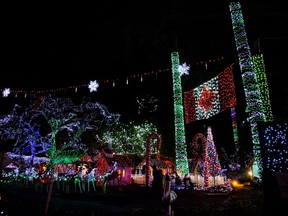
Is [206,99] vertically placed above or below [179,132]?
above

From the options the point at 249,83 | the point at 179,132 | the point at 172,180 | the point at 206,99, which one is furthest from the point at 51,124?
the point at 249,83

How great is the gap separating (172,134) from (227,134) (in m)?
11.1

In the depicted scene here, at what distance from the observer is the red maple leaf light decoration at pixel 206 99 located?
13.8 meters

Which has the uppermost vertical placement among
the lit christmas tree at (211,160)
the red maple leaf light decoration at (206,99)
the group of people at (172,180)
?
the red maple leaf light decoration at (206,99)

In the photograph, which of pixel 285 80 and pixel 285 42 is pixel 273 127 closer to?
pixel 285 42

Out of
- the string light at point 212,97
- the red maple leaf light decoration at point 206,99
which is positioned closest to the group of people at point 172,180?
the string light at point 212,97

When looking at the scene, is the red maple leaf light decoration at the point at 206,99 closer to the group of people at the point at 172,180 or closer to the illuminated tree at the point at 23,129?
the group of people at the point at 172,180

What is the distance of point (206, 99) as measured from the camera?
1419cm

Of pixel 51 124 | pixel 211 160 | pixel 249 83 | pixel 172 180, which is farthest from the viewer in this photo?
pixel 51 124

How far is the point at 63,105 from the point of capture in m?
21.5

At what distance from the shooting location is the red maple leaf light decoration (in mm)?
13810

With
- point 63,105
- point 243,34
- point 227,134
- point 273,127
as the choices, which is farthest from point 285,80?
point 227,134

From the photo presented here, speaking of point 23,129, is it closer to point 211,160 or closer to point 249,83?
point 211,160

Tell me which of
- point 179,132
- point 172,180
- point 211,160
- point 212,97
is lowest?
point 172,180
